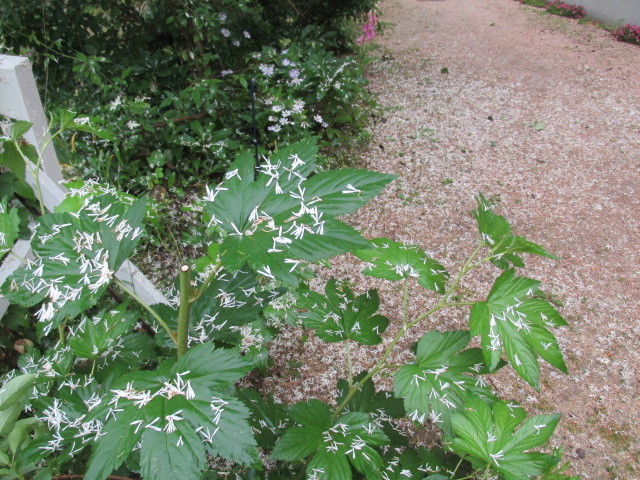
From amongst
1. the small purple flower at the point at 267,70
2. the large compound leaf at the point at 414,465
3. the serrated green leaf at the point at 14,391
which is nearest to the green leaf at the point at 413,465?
the large compound leaf at the point at 414,465

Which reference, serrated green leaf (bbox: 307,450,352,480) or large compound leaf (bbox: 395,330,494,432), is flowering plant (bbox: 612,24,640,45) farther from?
serrated green leaf (bbox: 307,450,352,480)

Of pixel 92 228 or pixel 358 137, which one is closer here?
pixel 92 228

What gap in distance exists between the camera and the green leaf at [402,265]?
88 cm

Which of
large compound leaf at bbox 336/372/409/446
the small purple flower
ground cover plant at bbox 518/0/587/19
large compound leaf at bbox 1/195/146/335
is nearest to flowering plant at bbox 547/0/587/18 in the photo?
ground cover plant at bbox 518/0/587/19

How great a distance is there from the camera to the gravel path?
1.91m

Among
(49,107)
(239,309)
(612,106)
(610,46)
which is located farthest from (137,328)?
(610,46)

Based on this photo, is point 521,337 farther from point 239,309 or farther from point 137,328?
point 137,328

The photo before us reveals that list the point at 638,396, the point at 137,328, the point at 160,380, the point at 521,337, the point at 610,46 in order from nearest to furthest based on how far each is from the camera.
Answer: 1. the point at 160,380
2. the point at 521,337
3. the point at 137,328
4. the point at 638,396
5. the point at 610,46

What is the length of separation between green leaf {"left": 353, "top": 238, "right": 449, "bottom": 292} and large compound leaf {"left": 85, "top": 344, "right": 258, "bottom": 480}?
0.37m

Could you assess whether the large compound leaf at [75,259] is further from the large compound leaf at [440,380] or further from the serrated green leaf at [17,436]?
the large compound leaf at [440,380]

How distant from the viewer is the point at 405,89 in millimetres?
4238

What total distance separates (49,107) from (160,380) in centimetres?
299

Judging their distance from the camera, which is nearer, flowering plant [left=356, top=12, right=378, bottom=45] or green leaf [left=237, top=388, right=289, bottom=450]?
green leaf [left=237, top=388, right=289, bottom=450]

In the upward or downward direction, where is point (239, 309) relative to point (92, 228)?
downward
